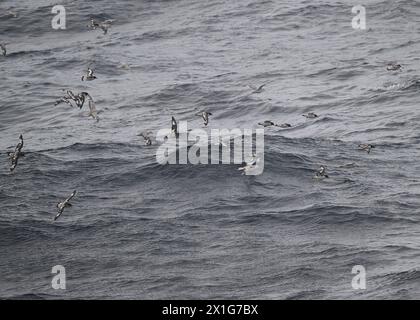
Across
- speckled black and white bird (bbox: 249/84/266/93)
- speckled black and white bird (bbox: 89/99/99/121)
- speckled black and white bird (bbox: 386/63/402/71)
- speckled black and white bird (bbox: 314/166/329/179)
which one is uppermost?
speckled black and white bird (bbox: 386/63/402/71)

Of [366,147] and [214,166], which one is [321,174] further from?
[214,166]

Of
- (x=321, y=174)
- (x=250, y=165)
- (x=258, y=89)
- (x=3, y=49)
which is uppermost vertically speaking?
(x=3, y=49)

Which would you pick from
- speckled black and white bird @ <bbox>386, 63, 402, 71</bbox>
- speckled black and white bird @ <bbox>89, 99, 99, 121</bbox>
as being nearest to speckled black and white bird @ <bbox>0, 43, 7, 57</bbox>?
speckled black and white bird @ <bbox>89, 99, 99, 121</bbox>

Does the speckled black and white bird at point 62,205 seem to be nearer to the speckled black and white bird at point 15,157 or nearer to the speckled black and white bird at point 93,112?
the speckled black and white bird at point 15,157

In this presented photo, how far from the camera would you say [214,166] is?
28.4 metres

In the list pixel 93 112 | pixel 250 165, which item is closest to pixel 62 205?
pixel 250 165

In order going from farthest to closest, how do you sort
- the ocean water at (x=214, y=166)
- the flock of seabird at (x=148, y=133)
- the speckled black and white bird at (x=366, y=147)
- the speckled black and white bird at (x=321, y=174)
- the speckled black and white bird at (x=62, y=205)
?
the speckled black and white bird at (x=366, y=147), the speckled black and white bird at (x=321, y=174), the flock of seabird at (x=148, y=133), the speckled black and white bird at (x=62, y=205), the ocean water at (x=214, y=166)

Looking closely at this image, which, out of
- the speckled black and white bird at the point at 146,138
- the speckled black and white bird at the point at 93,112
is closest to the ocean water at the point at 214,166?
the speckled black and white bird at the point at 146,138

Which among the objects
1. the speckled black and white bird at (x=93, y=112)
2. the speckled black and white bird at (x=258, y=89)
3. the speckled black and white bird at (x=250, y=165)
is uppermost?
the speckled black and white bird at (x=258, y=89)

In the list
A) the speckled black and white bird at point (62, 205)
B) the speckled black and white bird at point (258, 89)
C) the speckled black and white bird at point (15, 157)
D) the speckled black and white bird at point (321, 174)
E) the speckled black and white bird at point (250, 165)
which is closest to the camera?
the speckled black and white bird at point (62, 205)

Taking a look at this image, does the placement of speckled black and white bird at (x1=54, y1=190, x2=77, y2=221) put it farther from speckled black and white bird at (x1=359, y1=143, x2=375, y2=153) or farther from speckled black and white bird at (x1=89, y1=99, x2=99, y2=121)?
speckled black and white bird at (x1=89, y1=99, x2=99, y2=121)

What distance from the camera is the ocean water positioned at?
21328 mm

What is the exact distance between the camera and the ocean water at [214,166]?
70.0 ft

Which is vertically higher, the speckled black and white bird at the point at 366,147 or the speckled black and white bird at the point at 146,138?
the speckled black and white bird at the point at 366,147
